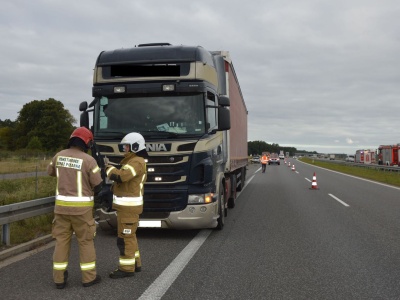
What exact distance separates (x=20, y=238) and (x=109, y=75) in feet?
10.4

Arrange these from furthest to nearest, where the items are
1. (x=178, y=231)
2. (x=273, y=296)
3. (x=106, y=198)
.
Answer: (x=178, y=231)
(x=106, y=198)
(x=273, y=296)

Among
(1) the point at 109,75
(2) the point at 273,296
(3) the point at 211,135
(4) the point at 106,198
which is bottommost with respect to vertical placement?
(2) the point at 273,296

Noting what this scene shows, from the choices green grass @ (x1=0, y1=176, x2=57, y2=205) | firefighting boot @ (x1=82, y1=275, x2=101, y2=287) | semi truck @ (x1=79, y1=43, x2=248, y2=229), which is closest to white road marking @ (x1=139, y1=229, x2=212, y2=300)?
semi truck @ (x1=79, y1=43, x2=248, y2=229)

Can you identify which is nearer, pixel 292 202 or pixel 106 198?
pixel 106 198

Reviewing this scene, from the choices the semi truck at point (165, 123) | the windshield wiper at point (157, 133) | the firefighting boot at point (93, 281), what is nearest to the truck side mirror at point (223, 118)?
the semi truck at point (165, 123)

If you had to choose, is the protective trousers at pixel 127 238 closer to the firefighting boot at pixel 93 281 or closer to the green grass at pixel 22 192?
the firefighting boot at pixel 93 281

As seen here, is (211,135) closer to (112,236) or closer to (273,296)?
(112,236)

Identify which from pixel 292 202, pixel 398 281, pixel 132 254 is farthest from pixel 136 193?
pixel 292 202

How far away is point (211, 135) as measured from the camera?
7.17 meters

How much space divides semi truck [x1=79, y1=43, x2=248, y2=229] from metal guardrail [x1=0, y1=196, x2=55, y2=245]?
0.92 meters

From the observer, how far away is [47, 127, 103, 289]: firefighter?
15.0 feet

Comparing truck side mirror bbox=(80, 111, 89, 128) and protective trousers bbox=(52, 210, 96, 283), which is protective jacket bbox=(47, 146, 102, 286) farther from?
truck side mirror bbox=(80, 111, 89, 128)

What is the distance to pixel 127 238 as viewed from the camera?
5.05 metres

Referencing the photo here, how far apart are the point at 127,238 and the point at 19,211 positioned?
2388 mm
